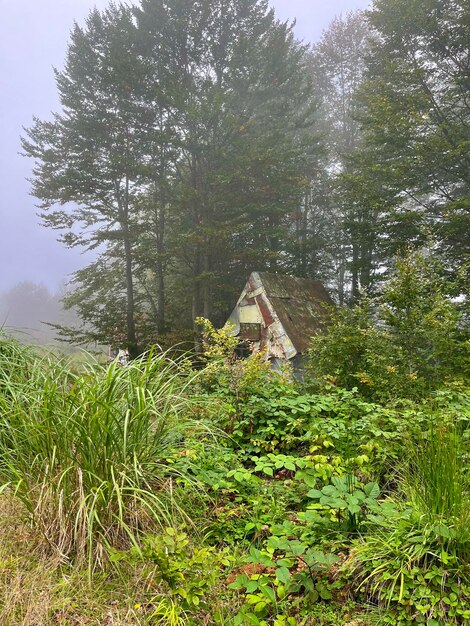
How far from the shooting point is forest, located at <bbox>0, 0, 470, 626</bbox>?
1806mm

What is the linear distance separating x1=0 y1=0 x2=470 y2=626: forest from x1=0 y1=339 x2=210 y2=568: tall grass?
0.02 m

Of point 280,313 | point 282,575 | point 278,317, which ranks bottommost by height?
point 282,575

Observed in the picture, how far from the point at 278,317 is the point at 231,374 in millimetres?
6385

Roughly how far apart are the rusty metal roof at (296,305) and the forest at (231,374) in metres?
1.39

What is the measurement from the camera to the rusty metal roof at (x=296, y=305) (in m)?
9.88

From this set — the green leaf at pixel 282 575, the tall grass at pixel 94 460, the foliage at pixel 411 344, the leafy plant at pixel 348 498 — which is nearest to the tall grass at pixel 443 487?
the leafy plant at pixel 348 498

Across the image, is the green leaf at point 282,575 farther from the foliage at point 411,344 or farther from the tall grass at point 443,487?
the foliage at point 411,344

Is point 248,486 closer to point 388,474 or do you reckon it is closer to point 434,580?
point 388,474

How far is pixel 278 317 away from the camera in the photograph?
9.99 metres

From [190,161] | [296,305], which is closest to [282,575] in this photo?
[296,305]

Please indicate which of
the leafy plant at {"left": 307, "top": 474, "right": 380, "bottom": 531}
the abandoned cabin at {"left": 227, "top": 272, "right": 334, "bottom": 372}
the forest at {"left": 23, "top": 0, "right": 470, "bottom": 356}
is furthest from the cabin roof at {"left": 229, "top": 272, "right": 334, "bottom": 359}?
the leafy plant at {"left": 307, "top": 474, "right": 380, "bottom": 531}

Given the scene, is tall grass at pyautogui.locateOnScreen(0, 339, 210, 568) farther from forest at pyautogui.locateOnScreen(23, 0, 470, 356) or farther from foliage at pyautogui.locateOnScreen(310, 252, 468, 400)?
forest at pyautogui.locateOnScreen(23, 0, 470, 356)

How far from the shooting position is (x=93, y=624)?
5.43ft

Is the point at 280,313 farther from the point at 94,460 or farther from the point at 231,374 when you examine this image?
the point at 94,460
